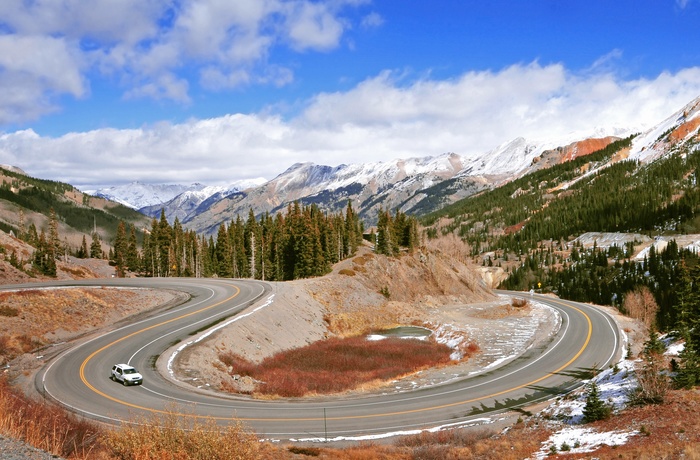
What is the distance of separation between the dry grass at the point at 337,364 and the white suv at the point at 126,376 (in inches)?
365

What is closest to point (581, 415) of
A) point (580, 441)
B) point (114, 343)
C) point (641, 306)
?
point (580, 441)

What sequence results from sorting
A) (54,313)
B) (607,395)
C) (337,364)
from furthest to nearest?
(337,364) < (54,313) < (607,395)

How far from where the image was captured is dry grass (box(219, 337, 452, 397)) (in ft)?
127

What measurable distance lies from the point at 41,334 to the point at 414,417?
124ft

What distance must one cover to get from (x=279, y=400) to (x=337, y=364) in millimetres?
16249

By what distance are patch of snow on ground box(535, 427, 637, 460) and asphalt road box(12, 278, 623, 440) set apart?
30.8 feet

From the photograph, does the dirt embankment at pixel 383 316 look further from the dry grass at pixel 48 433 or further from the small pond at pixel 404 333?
the dry grass at pixel 48 433

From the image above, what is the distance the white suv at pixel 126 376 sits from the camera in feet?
105

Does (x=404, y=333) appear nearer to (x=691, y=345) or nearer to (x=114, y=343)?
(x=114, y=343)

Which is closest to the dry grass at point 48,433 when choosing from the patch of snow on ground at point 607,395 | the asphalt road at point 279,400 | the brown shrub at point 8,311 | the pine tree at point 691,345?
the asphalt road at point 279,400

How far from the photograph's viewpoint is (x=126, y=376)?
3209cm

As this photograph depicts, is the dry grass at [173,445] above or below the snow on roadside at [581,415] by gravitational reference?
above

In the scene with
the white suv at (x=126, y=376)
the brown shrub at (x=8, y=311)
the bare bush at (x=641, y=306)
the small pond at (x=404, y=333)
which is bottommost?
the bare bush at (x=641, y=306)

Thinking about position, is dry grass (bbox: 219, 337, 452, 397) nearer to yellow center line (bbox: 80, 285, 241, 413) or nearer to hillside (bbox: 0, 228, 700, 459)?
hillside (bbox: 0, 228, 700, 459)
